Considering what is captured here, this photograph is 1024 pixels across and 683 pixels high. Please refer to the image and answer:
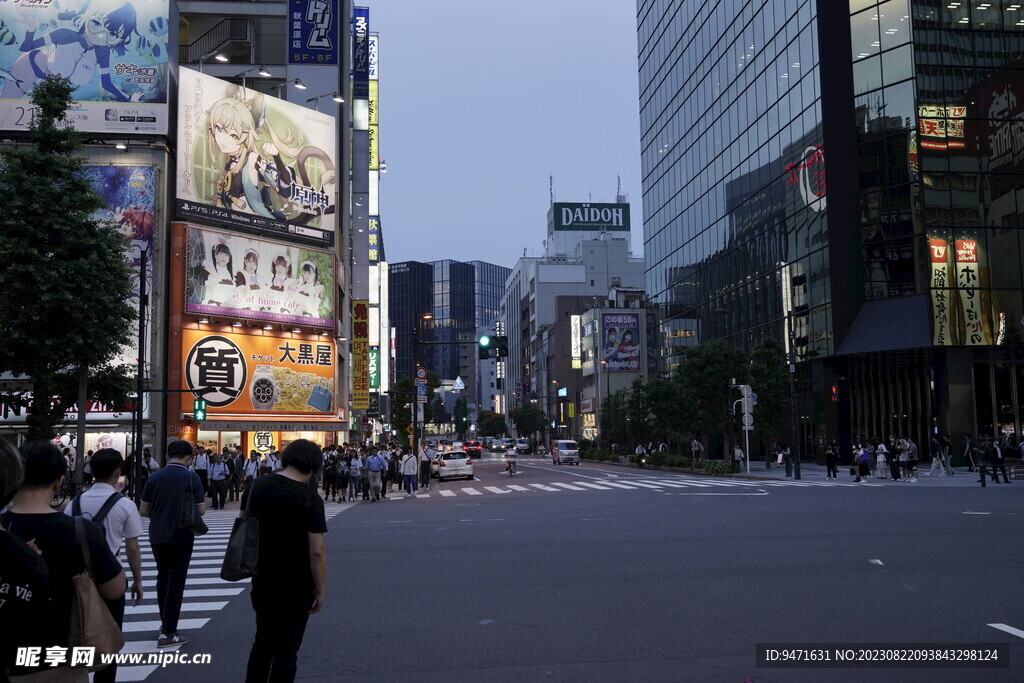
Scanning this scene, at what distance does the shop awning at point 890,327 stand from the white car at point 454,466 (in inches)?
820

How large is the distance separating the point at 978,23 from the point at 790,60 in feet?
34.3

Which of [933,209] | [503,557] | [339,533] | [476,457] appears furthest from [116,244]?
[476,457]

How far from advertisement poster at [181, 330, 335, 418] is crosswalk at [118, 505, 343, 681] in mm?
27366

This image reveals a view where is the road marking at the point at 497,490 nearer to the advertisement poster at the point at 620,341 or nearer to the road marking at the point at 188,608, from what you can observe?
the road marking at the point at 188,608

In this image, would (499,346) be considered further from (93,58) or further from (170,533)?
(93,58)

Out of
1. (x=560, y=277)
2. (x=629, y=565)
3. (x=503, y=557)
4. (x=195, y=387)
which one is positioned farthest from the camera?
(x=560, y=277)

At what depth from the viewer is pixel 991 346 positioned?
4488cm

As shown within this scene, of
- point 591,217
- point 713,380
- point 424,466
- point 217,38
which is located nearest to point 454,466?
point 424,466

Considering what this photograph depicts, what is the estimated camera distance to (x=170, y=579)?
832 centimetres

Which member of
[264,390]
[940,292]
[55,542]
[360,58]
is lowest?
[55,542]

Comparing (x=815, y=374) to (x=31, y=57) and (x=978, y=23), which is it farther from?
(x=31, y=57)

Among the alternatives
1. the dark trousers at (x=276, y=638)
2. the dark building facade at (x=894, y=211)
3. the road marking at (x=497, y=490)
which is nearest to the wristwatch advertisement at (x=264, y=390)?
the road marking at (x=497, y=490)

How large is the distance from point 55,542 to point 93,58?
141ft

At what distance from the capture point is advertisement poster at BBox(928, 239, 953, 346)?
1747 inches
